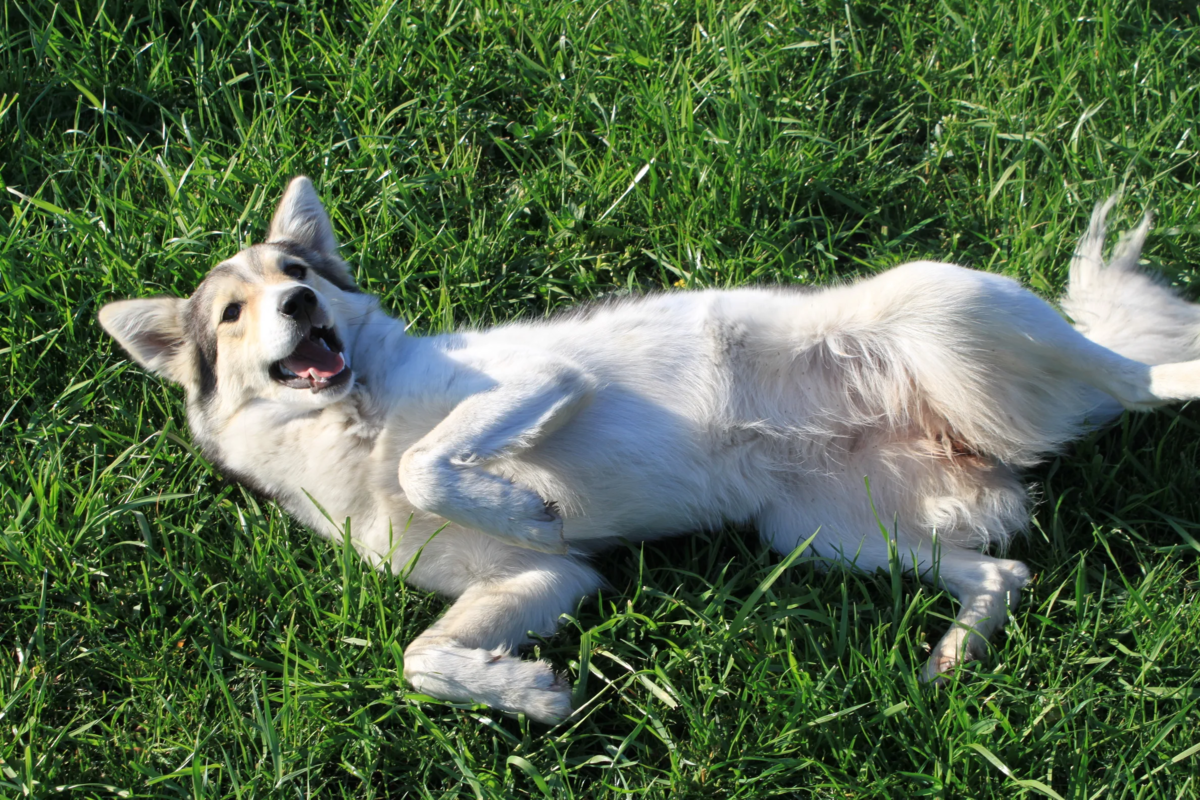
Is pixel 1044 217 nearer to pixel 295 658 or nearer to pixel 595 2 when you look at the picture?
pixel 595 2

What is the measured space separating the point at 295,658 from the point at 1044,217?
3.38 meters

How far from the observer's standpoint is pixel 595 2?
461 cm

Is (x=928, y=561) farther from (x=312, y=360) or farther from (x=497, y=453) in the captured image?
(x=312, y=360)

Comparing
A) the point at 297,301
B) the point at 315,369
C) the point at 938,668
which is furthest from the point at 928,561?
the point at 297,301

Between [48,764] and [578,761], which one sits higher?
[578,761]

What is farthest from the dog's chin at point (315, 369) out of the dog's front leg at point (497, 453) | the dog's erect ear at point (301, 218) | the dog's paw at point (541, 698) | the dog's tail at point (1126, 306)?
the dog's tail at point (1126, 306)

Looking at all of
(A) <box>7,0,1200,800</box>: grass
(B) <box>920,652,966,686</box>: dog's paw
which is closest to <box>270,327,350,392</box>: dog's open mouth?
(A) <box>7,0,1200,800</box>: grass

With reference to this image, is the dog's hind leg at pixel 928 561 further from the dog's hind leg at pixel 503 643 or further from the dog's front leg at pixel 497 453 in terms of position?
the dog's front leg at pixel 497 453

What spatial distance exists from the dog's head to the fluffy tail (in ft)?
8.89

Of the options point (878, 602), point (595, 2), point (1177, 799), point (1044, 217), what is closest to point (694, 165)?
point (595, 2)

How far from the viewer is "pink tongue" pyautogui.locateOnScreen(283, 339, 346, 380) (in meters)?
3.15

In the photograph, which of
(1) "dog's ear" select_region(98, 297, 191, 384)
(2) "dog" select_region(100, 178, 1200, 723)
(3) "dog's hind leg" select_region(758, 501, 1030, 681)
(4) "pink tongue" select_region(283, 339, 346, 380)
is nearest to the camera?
(3) "dog's hind leg" select_region(758, 501, 1030, 681)

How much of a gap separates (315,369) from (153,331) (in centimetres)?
71

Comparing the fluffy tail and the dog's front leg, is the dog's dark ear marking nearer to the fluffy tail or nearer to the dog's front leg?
the dog's front leg
